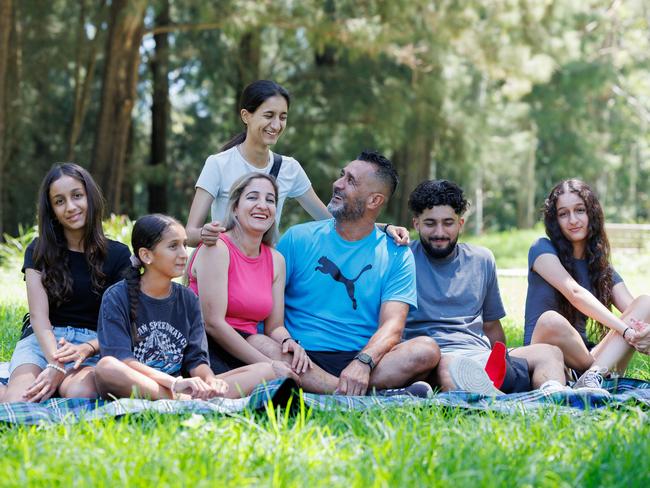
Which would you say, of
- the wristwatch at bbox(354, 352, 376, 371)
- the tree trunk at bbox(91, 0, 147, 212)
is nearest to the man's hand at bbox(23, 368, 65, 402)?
the wristwatch at bbox(354, 352, 376, 371)

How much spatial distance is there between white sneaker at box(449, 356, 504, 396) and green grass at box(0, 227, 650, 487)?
23.1 inches

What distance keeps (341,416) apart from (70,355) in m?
1.42

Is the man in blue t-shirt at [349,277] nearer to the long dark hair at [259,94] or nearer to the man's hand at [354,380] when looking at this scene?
the man's hand at [354,380]

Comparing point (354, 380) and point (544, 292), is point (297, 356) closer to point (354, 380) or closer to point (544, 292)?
point (354, 380)

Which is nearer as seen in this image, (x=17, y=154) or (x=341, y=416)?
(x=341, y=416)

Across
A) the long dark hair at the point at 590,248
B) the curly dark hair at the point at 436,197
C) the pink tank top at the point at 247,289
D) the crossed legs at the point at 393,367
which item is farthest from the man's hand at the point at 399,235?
the long dark hair at the point at 590,248

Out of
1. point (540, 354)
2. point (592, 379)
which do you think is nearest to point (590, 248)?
point (540, 354)

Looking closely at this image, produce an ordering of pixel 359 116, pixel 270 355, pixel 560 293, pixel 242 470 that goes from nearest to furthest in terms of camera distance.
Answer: pixel 242 470
pixel 270 355
pixel 560 293
pixel 359 116

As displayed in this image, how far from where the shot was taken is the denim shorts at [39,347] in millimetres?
4332

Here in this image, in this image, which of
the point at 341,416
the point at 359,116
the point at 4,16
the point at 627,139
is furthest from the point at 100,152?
the point at 627,139

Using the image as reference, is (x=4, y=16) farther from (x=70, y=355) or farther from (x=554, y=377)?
(x=554, y=377)

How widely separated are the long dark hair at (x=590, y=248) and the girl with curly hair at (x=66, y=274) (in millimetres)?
2588

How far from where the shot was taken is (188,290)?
4.32 metres

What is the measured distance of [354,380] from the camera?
4371mm
